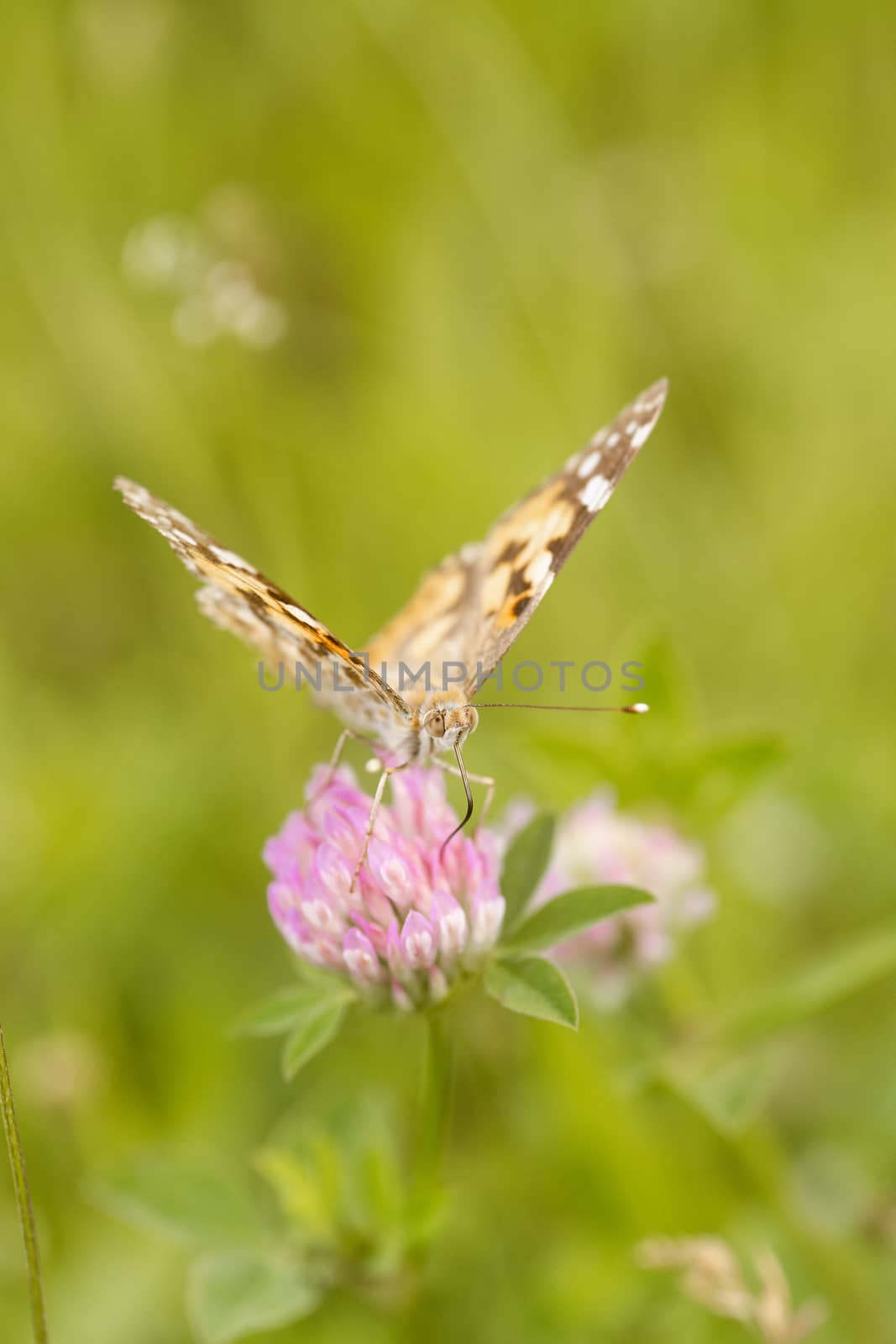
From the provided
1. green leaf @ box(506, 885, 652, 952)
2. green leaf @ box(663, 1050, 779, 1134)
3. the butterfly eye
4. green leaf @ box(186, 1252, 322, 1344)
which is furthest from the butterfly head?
green leaf @ box(186, 1252, 322, 1344)

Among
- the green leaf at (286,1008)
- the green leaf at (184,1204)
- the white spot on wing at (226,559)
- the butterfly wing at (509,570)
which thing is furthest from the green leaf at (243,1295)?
the white spot on wing at (226,559)

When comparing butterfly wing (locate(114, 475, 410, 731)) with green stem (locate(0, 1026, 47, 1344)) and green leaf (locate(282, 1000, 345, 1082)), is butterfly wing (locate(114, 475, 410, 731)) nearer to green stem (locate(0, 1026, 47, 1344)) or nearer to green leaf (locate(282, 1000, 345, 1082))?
green leaf (locate(282, 1000, 345, 1082))

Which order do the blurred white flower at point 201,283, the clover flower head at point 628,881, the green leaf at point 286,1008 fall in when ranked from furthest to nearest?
the blurred white flower at point 201,283 < the clover flower head at point 628,881 < the green leaf at point 286,1008

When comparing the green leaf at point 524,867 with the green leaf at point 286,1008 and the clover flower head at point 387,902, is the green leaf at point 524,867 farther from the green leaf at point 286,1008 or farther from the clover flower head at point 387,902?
the green leaf at point 286,1008

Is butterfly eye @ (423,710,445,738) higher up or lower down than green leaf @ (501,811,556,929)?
higher up

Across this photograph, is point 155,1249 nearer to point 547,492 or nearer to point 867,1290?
point 867,1290

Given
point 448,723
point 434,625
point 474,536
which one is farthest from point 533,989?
point 474,536

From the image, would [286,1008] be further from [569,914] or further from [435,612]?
[435,612]
